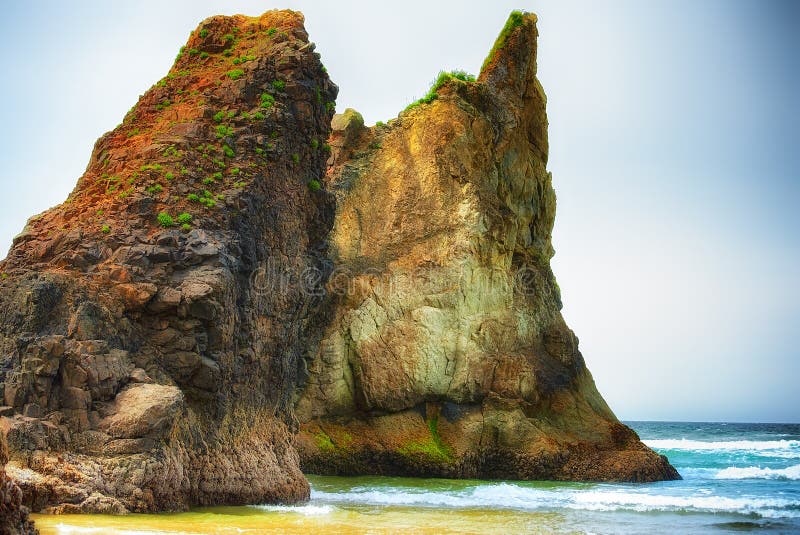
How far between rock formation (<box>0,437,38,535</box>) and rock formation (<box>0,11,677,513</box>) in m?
3.38

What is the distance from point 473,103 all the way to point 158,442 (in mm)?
19267

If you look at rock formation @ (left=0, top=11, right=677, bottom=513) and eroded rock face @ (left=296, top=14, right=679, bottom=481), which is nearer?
rock formation @ (left=0, top=11, right=677, bottom=513)

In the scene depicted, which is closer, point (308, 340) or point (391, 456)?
point (308, 340)

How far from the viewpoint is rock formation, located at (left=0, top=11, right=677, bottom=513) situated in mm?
13805

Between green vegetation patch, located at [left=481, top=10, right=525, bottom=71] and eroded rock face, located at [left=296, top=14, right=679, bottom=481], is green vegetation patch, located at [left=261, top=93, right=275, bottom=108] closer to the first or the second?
eroded rock face, located at [left=296, top=14, right=679, bottom=481]

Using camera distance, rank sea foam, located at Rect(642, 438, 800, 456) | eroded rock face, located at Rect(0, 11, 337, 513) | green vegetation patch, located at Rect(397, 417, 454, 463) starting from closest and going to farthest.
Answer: eroded rock face, located at Rect(0, 11, 337, 513)
green vegetation patch, located at Rect(397, 417, 454, 463)
sea foam, located at Rect(642, 438, 800, 456)

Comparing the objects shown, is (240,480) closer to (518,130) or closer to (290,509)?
(290,509)

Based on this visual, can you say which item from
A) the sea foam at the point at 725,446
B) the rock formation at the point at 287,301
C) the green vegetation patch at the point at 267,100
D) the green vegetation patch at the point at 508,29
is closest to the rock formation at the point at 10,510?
the rock formation at the point at 287,301

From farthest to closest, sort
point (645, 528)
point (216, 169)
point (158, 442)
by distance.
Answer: point (216, 169) → point (645, 528) → point (158, 442)

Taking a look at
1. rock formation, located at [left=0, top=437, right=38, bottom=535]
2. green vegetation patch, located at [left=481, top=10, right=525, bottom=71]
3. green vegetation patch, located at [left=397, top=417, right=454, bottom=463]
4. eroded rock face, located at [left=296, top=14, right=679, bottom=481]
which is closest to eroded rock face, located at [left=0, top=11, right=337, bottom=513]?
rock formation, located at [left=0, top=437, right=38, bottom=535]

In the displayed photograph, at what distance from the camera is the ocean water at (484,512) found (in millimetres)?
12867

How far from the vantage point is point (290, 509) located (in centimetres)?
1594

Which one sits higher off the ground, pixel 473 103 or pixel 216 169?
pixel 473 103

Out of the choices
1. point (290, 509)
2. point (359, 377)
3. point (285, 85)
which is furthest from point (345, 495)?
point (285, 85)
